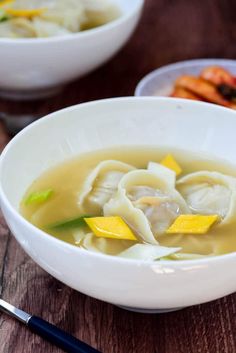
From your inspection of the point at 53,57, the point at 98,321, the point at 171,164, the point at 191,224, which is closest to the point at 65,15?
the point at 53,57

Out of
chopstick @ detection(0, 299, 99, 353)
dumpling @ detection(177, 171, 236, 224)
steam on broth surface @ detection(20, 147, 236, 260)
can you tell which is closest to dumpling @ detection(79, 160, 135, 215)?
steam on broth surface @ detection(20, 147, 236, 260)

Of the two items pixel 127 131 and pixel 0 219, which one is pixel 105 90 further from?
pixel 0 219

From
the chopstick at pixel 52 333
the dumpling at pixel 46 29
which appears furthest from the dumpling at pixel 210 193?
the dumpling at pixel 46 29

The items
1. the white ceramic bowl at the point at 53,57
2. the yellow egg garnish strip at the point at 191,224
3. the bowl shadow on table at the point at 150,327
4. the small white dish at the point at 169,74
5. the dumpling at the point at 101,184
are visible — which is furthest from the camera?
the small white dish at the point at 169,74

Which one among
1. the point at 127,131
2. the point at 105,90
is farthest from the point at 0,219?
the point at 105,90

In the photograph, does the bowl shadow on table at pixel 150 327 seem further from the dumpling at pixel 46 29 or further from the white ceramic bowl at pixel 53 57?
the dumpling at pixel 46 29

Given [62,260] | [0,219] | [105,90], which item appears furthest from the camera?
[105,90]

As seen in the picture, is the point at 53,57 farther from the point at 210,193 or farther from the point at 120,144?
the point at 210,193
